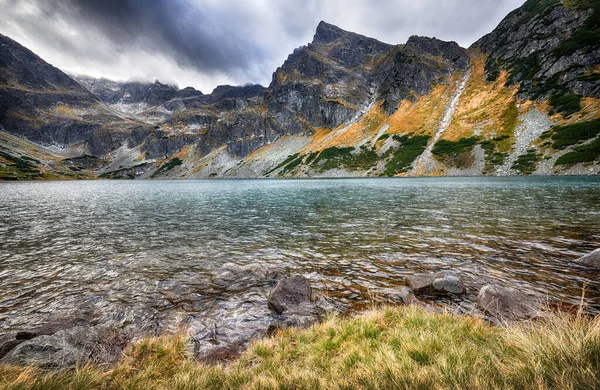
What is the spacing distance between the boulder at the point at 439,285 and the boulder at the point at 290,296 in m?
4.25

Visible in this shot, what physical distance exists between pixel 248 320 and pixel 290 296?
5.61 ft

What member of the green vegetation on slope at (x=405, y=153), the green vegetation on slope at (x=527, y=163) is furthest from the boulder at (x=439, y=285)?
the green vegetation on slope at (x=405, y=153)

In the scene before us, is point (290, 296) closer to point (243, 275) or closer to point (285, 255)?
point (243, 275)

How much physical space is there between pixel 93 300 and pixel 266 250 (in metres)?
8.41

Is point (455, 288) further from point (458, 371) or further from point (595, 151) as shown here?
point (595, 151)

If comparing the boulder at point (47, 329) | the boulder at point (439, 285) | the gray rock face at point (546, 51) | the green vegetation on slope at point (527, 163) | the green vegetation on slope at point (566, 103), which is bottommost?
the boulder at point (47, 329)

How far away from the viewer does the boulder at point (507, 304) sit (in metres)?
7.51

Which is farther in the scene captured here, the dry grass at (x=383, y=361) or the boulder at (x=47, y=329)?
the boulder at (x=47, y=329)

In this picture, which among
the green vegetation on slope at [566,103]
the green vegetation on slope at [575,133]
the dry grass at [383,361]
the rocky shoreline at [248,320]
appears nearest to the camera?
the dry grass at [383,361]

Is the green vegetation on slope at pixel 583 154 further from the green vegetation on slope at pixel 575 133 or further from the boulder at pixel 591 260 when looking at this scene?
the boulder at pixel 591 260

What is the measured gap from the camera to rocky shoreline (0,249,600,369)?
6082mm

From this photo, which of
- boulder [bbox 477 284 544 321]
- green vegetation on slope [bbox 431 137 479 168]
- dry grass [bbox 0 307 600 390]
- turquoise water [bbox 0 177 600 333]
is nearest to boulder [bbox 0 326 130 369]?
dry grass [bbox 0 307 600 390]

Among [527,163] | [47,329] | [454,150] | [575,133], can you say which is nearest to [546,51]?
[575,133]

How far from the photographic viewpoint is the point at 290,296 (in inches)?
372
